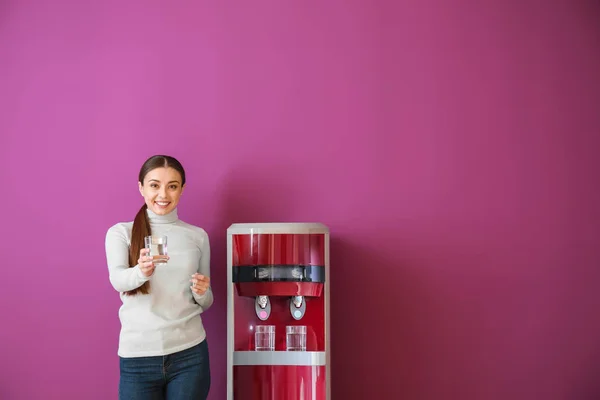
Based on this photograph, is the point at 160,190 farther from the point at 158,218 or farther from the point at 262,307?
the point at 262,307

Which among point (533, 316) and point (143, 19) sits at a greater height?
point (143, 19)

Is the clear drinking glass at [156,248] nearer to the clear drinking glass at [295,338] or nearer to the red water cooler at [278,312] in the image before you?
the red water cooler at [278,312]

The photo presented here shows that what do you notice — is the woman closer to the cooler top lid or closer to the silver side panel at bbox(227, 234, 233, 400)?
the silver side panel at bbox(227, 234, 233, 400)

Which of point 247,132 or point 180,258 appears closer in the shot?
Answer: point 180,258

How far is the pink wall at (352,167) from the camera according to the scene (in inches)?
120

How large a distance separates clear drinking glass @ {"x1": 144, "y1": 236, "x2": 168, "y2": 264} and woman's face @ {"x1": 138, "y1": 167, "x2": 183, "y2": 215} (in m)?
0.31

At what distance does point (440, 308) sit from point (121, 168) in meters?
1.73

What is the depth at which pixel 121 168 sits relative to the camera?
314 centimetres

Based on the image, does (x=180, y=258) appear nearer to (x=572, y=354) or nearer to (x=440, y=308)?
(x=440, y=308)

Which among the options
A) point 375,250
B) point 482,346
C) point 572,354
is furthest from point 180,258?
point 572,354

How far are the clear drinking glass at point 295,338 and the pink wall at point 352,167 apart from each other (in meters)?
0.49

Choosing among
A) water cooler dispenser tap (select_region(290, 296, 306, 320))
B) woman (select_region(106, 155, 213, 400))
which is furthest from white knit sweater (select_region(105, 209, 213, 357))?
water cooler dispenser tap (select_region(290, 296, 306, 320))

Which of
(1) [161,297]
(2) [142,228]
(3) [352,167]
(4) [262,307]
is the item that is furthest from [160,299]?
(3) [352,167]

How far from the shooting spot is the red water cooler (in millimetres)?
2529
